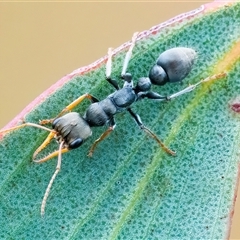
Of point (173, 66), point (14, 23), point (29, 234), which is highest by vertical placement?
point (14, 23)

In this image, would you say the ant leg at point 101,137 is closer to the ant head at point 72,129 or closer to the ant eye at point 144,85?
the ant head at point 72,129

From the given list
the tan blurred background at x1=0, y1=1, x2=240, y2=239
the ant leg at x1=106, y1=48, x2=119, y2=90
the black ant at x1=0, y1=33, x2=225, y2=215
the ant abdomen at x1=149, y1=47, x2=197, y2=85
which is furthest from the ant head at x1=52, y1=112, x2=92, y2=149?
the tan blurred background at x1=0, y1=1, x2=240, y2=239

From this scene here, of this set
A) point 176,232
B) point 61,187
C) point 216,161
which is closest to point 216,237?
point 176,232

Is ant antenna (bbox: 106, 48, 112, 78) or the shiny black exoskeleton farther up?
ant antenna (bbox: 106, 48, 112, 78)

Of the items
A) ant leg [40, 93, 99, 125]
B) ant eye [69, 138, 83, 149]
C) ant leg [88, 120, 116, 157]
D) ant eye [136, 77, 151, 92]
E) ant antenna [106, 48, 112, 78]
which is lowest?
ant leg [88, 120, 116, 157]

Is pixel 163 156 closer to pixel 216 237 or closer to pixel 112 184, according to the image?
pixel 112 184

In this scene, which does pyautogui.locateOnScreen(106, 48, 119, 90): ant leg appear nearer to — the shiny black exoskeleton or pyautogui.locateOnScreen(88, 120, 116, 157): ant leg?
the shiny black exoskeleton

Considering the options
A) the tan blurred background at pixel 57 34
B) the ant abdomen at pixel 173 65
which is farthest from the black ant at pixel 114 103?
the tan blurred background at pixel 57 34
